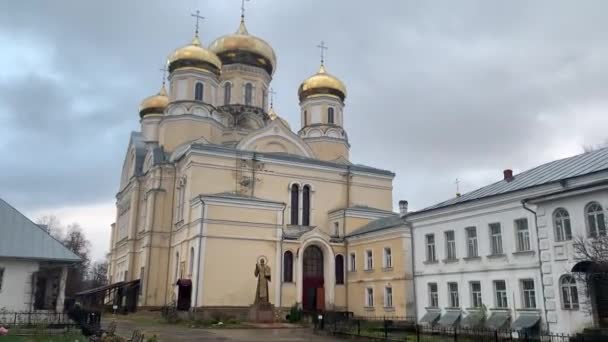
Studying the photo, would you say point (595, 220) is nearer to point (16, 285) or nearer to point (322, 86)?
point (16, 285)

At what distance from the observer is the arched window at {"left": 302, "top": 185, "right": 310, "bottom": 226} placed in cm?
3193

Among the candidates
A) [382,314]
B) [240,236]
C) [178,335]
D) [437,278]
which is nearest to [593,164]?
[437,278]

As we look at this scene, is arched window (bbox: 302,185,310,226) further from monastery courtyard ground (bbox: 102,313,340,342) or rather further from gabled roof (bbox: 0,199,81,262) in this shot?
Result: gabled roof (bbox: 0,199,81,262)

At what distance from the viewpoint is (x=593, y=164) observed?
16.5 meters

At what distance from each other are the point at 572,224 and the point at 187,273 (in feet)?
60.6

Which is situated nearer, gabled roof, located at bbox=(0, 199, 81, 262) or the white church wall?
the white church wall

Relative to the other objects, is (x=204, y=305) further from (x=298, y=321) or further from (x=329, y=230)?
(x=329, y=230)

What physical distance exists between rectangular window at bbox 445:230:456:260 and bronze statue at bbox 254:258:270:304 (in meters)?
8.60

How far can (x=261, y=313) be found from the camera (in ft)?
80.2

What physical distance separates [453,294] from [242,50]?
24.8 meters

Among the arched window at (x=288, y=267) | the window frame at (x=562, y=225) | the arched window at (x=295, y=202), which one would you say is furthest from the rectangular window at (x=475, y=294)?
the arched window at (x=295, y=202)

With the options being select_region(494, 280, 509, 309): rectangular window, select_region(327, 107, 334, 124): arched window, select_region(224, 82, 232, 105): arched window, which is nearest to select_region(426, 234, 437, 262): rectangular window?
select_region(494, 280, 509, 309): rectangular window

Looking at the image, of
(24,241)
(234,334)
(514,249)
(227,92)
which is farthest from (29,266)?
(227,92)

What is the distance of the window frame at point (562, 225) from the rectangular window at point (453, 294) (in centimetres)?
534
